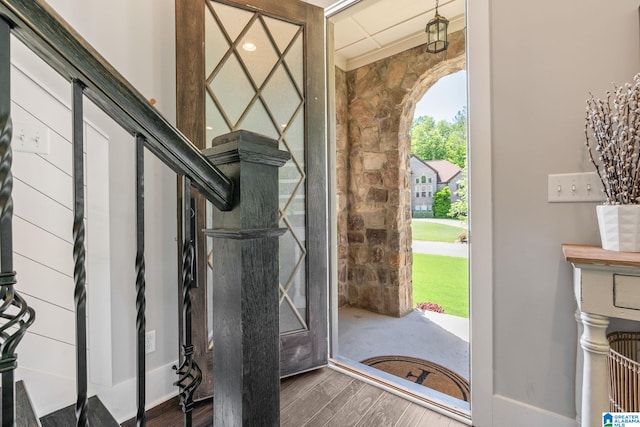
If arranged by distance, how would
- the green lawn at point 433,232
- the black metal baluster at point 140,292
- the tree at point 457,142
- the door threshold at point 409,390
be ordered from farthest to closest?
the green lawn at point 433,232 → the tree at point 457,142 → the door threshold at point 409,390 → the black metal baluster at point 140,292

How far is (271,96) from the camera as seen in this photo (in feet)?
6.57

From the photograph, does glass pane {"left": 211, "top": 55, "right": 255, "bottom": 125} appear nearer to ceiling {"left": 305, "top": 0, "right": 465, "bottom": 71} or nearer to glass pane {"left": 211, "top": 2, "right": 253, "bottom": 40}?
glass pane {"left": 211, "top": 2, "right": 253, "bottom": 40}

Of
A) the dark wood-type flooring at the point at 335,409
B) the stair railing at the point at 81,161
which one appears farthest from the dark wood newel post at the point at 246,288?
the dark wood-type flooring at the point at 335,409

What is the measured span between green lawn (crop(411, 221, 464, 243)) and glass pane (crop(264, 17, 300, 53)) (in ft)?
7.87

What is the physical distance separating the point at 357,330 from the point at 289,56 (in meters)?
2.45

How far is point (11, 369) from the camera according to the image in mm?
469

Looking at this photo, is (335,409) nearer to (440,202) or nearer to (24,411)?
(24,411)

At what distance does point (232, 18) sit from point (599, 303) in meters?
2.22

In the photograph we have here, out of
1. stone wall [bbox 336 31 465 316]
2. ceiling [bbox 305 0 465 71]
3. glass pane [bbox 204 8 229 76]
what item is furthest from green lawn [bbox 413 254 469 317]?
glass pane [bbox 204 8 229 76]

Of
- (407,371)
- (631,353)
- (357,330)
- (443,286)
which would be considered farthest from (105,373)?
(443,286)

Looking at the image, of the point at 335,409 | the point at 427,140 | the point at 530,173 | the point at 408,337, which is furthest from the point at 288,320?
the point at 427,140

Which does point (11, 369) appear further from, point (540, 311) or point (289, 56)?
point (289, 56)

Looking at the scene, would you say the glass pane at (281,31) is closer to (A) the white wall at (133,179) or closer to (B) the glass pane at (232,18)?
(B) the glass pane at (232,18)

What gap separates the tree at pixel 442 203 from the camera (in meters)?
3.50
